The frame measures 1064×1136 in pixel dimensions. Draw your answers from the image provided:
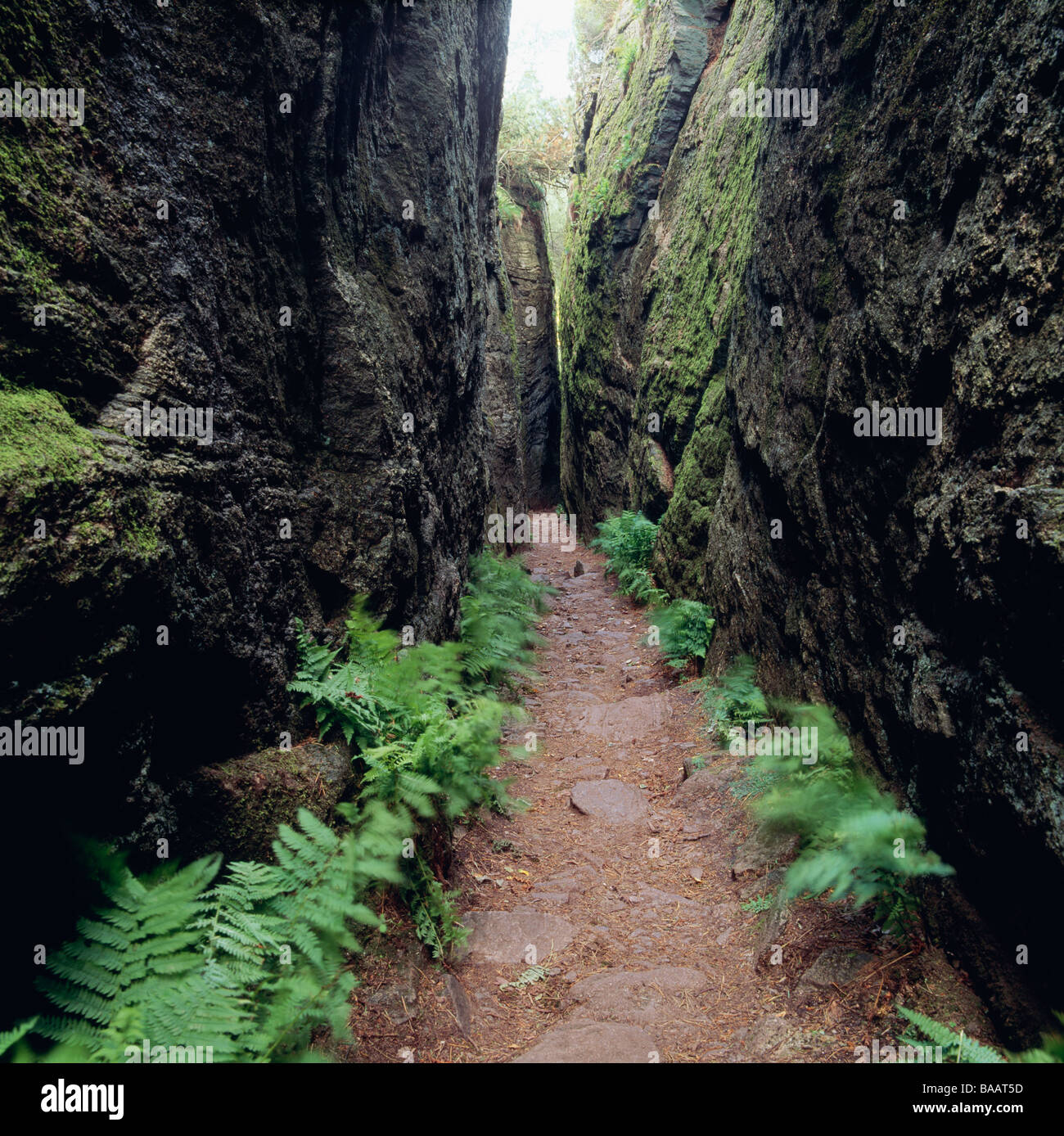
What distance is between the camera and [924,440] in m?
3.38

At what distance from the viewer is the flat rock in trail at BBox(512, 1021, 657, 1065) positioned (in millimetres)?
2846

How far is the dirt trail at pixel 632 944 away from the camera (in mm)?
2943

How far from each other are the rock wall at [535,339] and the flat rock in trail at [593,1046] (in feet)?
64.0

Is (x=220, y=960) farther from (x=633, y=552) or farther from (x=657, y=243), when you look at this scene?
(x=657, y=243)

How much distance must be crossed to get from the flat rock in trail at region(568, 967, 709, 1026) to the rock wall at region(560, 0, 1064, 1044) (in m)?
1.34

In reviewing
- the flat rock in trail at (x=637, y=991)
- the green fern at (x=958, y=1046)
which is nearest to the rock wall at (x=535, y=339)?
the flat rock in trail at (x=637, y=991)

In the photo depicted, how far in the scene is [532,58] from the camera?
23344 millimetres

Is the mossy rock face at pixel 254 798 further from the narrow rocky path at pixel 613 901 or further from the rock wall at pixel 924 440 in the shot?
the rock wall at pixel 924 440

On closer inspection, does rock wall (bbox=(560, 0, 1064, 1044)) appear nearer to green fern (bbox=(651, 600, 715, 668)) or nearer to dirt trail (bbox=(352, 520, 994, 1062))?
green fern (bbox=(651, 600, 715, 668))

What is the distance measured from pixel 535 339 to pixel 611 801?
67.5ft

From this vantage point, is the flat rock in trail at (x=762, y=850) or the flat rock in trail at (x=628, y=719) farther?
the flat rock in trail at (x=628, y=719)
